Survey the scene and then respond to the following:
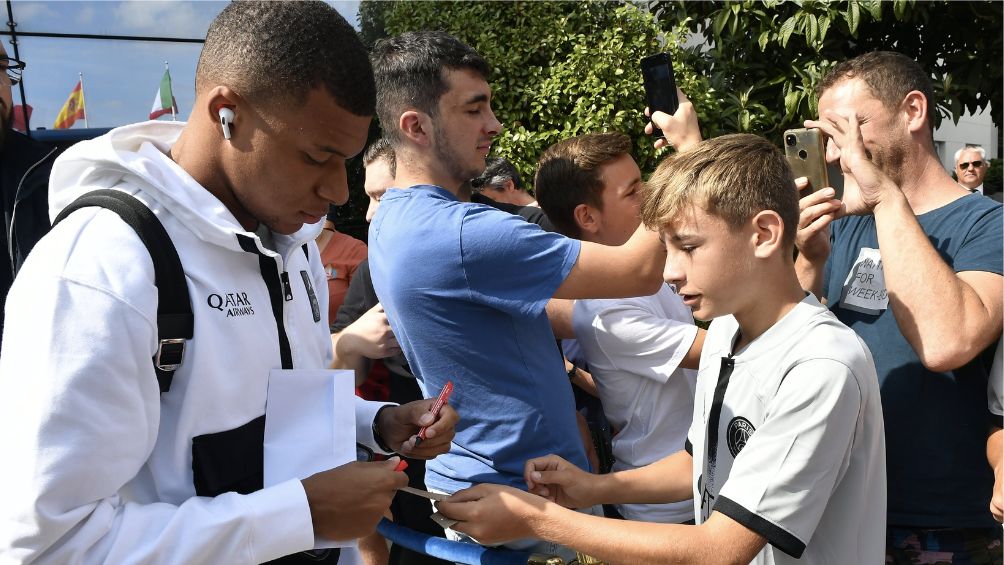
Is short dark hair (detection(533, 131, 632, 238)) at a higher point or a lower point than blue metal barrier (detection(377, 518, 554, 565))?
higher

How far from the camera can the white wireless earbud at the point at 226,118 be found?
4.89 ft

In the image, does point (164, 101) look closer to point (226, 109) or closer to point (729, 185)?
point (226, 109)

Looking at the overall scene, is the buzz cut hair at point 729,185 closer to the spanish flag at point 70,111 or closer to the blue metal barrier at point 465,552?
the blue metal barrier at point 465,552

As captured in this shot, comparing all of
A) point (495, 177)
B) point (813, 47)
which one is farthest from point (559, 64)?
point (495, 177)

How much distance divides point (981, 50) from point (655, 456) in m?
5.24

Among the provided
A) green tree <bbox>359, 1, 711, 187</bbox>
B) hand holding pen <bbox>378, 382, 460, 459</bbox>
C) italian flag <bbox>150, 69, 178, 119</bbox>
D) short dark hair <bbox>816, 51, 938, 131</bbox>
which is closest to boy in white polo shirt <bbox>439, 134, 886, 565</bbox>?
hand holding pen <bbox>378, 382, 460, 459</bbox>

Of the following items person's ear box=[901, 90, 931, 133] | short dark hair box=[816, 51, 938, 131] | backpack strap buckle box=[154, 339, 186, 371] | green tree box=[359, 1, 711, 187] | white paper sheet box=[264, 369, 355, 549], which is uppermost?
green tree box=[359, 1, 711, 187]

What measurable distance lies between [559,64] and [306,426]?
6118 mm

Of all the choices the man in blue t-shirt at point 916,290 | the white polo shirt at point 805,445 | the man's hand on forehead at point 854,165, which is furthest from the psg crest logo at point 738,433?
the man's hand on forehead at point 854,165

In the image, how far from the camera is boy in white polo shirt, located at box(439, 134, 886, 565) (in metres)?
1.66

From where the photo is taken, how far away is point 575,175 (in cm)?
310

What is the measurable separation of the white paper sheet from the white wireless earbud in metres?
0.44

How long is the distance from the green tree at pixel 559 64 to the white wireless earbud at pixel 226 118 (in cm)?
545

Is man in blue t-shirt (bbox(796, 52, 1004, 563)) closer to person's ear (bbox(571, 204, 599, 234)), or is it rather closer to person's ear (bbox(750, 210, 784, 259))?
person's ear (bbox(750, 210, 784, 259))
